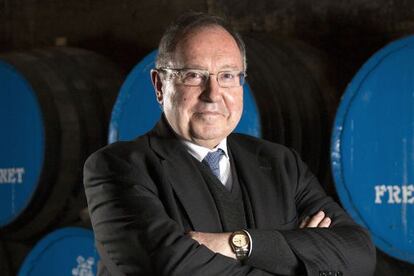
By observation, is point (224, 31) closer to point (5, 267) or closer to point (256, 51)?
point (256, 51)

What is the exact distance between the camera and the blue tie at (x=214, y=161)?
2117mm

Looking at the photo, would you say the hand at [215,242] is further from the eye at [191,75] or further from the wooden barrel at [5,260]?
the wooden barrel at [5,260]

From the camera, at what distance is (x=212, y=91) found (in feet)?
6.71

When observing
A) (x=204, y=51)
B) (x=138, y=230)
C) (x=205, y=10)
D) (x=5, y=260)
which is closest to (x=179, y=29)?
(x=204, y=51)

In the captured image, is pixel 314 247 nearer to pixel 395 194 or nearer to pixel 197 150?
pixel 197 150

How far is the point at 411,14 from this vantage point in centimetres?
337

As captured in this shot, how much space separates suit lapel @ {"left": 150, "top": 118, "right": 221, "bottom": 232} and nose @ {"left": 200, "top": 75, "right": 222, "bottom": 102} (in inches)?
6.4

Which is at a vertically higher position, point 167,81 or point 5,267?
point 167,81

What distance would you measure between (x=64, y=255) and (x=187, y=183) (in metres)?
1.83

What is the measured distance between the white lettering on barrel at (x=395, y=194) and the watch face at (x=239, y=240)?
104 centimetres

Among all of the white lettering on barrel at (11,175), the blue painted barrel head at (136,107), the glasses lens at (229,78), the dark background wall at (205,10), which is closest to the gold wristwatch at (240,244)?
the glasses lens at (229,78)

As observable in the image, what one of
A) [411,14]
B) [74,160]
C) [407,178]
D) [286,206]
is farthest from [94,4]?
[286,206]

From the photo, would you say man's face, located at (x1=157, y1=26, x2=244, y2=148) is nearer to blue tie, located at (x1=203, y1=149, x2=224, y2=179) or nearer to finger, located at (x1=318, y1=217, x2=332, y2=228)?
blue tie, located at (x1=203, y1=149, x2=224, y2=179)

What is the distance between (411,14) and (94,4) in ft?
6.35
